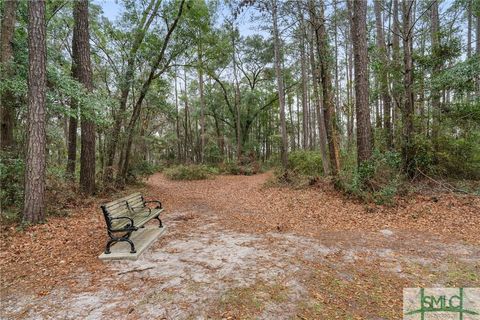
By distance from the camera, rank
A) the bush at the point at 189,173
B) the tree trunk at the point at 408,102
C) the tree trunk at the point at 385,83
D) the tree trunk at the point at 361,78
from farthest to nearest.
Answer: the bush at the point at 189,173 → the tree trunk at the point at 385,83 → the tree trunk at the point at 408,102 → the tree trunk at the point at 361,78

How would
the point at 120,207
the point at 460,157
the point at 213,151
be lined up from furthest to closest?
the point at 213,151 → the point at 460,157 → the point at 120,207

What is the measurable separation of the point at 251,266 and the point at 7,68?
690cm

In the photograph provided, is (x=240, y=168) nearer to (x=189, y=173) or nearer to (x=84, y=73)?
(x=189, y=173)

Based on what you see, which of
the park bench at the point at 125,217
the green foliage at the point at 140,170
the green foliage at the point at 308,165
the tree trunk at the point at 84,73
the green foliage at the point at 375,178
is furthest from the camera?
the green foliage at the point at 308,165

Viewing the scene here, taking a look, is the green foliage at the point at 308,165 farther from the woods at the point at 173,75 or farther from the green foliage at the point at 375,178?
the green foliage at the point at 375,178

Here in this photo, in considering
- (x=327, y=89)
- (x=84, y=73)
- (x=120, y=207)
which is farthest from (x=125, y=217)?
(x=327, y=89)

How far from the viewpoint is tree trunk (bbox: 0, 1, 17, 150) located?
5.80 metres

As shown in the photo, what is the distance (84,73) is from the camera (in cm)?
800

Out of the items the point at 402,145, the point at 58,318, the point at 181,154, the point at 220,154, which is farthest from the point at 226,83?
the point at 58,318

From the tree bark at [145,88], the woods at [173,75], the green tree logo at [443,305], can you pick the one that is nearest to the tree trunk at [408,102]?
the woods at [173,75]

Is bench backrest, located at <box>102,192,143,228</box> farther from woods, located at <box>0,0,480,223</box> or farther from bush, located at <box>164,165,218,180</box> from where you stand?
bush, located at <box>164,165,218,180</box>

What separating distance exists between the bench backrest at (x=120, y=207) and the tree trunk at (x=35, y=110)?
76.1 inches

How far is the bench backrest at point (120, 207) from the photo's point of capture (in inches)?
157

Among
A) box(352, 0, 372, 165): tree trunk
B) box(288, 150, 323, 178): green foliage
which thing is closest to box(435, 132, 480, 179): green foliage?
box(352, 0, 372, 165): tree trunk
